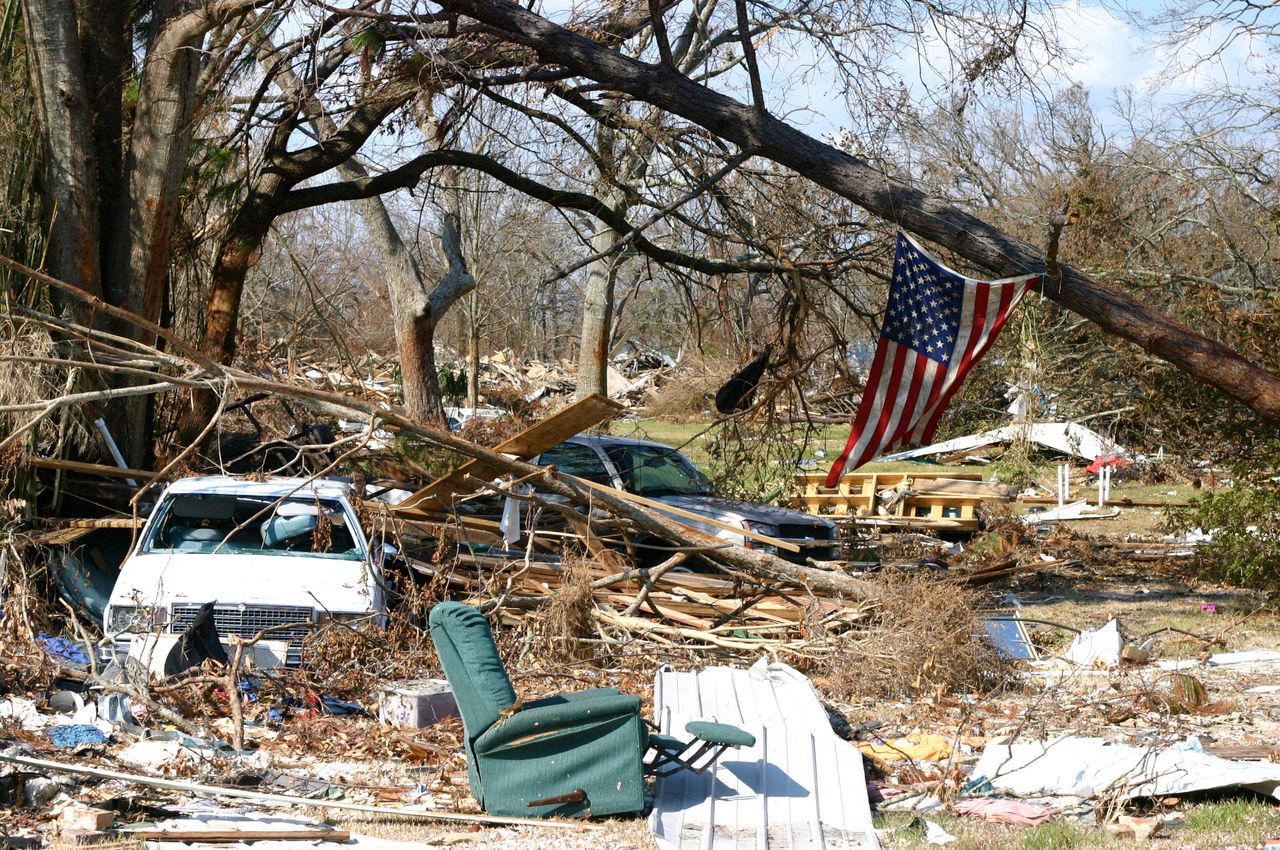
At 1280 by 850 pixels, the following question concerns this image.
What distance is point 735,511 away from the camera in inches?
482

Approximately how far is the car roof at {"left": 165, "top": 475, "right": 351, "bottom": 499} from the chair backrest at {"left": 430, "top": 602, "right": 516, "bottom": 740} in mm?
3437

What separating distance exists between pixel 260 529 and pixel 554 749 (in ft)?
15.0

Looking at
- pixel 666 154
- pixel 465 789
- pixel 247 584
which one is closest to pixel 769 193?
pixel 666 154

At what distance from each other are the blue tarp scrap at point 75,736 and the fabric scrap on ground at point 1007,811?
15.4 feet

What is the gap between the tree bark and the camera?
10805mm

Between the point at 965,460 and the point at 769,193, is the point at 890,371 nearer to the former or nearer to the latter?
the point at 769,193

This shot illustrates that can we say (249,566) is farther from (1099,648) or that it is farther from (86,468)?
(1099,648)

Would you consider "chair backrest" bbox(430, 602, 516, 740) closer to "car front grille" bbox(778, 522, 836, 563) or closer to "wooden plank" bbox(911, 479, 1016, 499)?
"car front grille" bbox(778, 522, 836, 563)

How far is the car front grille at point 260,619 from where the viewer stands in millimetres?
8078

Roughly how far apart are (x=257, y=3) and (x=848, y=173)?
583 centimetres

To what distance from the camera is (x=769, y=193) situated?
14453 millimetres

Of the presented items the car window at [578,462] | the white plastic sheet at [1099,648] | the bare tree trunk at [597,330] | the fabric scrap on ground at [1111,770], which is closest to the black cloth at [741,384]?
the car window at [578,462]

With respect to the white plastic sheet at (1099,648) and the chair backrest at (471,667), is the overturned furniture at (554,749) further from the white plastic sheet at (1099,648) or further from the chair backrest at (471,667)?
the white plastic sheet at (1099,648)

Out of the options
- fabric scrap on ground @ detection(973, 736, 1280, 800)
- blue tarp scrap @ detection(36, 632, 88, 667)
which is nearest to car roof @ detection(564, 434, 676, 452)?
blue tarp scrap @ detection(36, 632, 88, 667)
